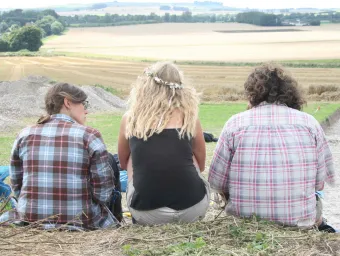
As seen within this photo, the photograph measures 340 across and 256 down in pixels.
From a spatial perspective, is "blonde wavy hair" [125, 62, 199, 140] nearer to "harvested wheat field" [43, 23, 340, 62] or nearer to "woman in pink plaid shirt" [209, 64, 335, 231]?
"woman in pink plaid shirt" [209, 64, 335, 231]

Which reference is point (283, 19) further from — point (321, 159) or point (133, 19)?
point (321, 159)

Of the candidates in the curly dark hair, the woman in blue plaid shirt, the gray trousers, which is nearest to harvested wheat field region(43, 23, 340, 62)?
the curly dark hair

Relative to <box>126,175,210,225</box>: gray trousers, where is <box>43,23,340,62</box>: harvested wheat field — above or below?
below

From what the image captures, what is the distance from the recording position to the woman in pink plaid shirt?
3.90m

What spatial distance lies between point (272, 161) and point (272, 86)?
0.56 meters

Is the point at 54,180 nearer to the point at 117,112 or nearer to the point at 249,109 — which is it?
the point at 249,109

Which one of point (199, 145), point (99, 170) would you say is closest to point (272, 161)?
point (199, 145)

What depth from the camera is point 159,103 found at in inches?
154

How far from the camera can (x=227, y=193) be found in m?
4.21

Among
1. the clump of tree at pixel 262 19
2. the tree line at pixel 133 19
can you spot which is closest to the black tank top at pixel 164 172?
the clump of tree at pixel 262 19

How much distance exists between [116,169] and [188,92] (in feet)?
3.24

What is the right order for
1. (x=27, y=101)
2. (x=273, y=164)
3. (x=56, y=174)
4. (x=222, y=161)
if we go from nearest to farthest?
(x=273, y=164) → (x=222, y=161) → (x=56, y=174) → (x=27, y=101)

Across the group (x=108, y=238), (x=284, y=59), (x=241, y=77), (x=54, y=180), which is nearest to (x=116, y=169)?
(x=54, y=180)

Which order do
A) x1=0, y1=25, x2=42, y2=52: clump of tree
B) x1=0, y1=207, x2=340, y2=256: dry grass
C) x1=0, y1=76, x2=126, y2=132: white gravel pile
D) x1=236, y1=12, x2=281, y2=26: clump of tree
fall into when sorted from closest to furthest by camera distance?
1. x1=0, y1=207, x2=340, y2=256: dry grass
2. x1=0, y1=76, x2=126, y2=132: white gravel pile
3. x1=0, y1=25, x2=42, y2=52: clump of tree
4. x1=236, y1=12, x2=281, y2=26: clump of tree
